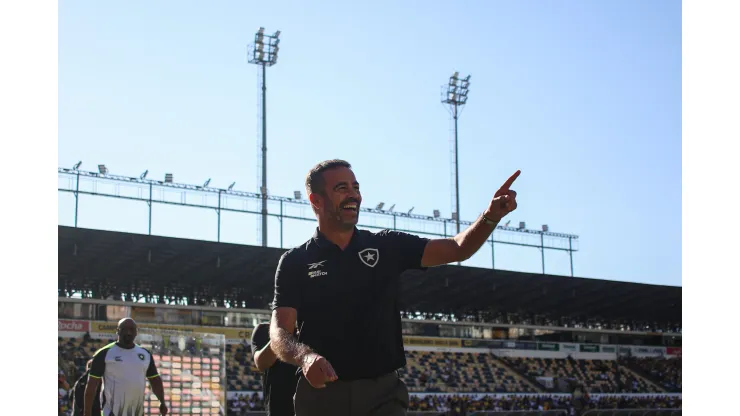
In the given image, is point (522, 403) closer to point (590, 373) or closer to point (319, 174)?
point (590, 373)

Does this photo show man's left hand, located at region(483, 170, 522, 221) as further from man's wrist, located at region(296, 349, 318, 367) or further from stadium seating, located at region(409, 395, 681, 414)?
stadium seating, located at region(409, 395, 681, 414)

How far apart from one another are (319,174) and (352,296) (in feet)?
2.15

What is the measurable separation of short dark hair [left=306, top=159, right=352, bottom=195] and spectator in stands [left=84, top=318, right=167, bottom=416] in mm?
4805

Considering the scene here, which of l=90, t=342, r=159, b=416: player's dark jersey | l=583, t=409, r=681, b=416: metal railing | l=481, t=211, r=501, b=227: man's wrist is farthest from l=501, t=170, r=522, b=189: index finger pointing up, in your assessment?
l=583, t=409, r=681, b=416: metal railing

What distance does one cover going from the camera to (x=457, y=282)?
160 ft

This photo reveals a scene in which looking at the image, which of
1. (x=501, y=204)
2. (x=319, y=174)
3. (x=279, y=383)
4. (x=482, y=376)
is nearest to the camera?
(x=501, y=204)

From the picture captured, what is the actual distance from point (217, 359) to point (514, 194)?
27.6ft

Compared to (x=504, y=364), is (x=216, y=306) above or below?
above

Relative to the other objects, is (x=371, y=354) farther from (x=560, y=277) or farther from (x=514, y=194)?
(x=560, y=277)

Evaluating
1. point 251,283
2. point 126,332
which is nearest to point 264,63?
point 251,283

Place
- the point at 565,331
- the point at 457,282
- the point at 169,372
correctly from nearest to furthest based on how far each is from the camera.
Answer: the point at 169,372
the point at 457,282
the point at 565,331

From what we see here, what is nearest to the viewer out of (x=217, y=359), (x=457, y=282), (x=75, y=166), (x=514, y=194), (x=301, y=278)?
(x=514, y=194)

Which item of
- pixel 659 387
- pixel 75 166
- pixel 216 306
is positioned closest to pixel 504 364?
pixel 659 387

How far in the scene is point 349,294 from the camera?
15.3ft
